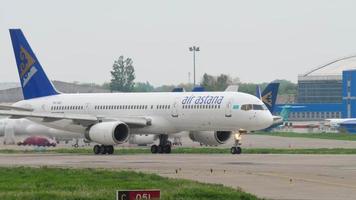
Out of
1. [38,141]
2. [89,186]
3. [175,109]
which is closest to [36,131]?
[38,141]

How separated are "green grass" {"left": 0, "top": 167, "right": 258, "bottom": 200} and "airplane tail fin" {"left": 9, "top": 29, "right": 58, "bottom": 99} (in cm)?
3008

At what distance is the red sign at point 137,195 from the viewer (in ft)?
59.1

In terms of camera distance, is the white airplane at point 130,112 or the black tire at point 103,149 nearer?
the white airplane at point 130,112

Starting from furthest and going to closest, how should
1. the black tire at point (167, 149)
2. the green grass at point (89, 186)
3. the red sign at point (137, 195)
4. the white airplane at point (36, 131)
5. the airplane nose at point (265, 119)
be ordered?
the white airplane at point (36, 131) → the black tire at point (167, 149) → the airplane nose at point (265, 119) → the green grass at point (89, 186) → the red sign at point (137, 195)

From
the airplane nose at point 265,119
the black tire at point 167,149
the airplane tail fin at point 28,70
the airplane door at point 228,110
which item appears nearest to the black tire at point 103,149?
the black tire at point 167,149

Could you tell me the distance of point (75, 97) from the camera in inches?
2611

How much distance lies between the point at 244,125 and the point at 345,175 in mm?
23710

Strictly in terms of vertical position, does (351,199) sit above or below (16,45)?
below

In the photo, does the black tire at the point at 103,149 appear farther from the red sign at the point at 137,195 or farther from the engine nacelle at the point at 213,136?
the red sign at the point at 137,195

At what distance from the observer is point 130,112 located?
6300cm

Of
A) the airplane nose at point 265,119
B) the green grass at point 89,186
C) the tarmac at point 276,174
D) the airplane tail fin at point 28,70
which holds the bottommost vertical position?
the tarmac at point 276,174

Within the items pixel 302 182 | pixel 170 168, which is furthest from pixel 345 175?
pixel 170 168

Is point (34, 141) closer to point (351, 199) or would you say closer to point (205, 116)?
point (205, 116)

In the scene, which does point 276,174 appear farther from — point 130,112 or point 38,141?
point 38,141
